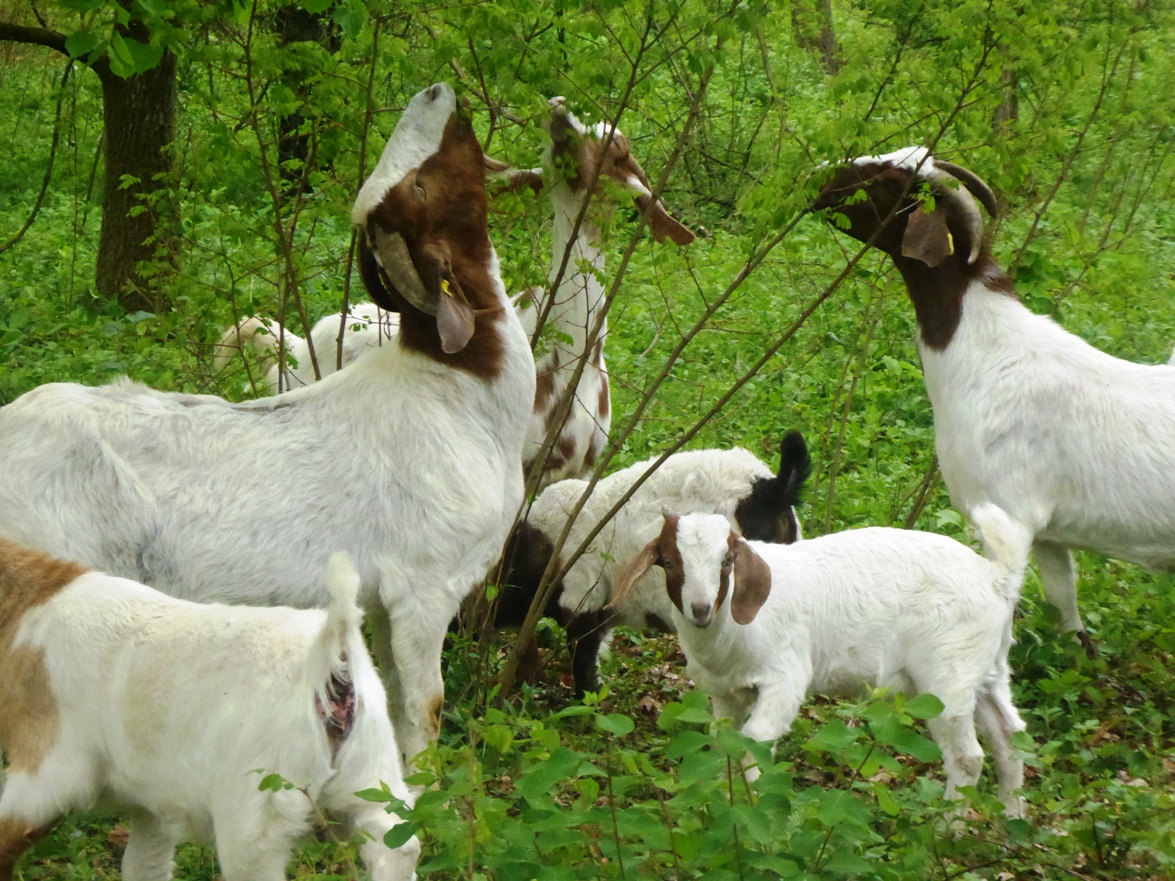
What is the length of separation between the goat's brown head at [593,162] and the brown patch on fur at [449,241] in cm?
87

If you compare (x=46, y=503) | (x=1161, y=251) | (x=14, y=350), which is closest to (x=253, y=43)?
(x=46, y=503)

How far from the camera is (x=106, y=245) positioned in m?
10.7

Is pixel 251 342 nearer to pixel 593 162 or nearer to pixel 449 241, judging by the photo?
pixel 593 162

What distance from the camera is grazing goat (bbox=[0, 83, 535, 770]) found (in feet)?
14.9

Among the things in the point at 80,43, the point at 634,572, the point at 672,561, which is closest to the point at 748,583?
the point at 672,561

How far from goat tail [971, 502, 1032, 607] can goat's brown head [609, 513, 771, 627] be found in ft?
2.81

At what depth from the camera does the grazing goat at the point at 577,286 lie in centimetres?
589

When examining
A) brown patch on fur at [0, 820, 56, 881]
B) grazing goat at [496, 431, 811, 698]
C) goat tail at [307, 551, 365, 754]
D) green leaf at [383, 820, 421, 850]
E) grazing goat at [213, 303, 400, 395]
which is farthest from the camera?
grazing goat at [213, 303, 400, 395]

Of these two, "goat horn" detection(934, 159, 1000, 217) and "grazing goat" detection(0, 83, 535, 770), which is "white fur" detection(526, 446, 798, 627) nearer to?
"grazing goat" detection(0, 83, 535, 770)

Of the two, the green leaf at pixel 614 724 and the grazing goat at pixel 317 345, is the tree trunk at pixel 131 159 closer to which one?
the grazing goat at pixel 317 345

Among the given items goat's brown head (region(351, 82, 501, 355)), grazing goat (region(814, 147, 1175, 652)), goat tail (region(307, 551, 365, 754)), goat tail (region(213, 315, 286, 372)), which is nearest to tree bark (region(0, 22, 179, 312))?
goat tail (region(213, 315, 286, 372))

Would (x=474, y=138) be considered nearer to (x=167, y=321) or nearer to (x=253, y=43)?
(x=253, y=43)

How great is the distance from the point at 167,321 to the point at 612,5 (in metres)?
2.69

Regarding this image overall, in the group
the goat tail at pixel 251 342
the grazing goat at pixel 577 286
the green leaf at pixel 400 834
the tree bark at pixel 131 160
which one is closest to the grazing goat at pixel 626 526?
the grazing goat at pixel 577 286
